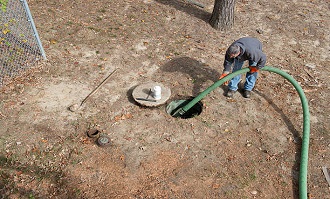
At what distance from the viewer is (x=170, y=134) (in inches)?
191

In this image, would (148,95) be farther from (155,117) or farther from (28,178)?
(28,178)

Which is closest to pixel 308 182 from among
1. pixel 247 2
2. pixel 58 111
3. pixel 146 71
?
pixel 146 71

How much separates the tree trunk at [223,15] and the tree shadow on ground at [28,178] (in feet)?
18.5

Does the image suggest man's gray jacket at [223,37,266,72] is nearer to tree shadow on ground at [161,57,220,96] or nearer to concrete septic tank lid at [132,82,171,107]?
tree shadow on ground at [161,57,220,96]

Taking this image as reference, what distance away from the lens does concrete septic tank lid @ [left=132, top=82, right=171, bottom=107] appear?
17.2 feet

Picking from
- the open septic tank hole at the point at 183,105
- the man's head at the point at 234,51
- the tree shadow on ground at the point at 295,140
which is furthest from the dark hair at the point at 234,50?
the tree shadow on ground at the point at 295,140

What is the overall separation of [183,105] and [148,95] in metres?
0.78

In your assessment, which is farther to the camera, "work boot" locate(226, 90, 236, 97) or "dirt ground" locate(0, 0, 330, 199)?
"work boot" locate(226, 90, 236, 97)

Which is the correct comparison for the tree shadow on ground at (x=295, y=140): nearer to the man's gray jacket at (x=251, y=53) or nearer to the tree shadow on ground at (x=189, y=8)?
the man's gray jacket at (x=251, y=53)

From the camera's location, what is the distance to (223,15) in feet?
24.3

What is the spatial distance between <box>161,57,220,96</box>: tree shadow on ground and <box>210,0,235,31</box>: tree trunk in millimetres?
1784

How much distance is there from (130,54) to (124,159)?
3008mm

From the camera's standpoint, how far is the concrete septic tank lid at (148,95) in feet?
17.2

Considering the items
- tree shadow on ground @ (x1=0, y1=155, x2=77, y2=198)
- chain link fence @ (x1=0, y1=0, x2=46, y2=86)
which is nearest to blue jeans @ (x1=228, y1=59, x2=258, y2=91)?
tree shadow on ground @ (x1=0, y1=155, x2=77, y2=198)
